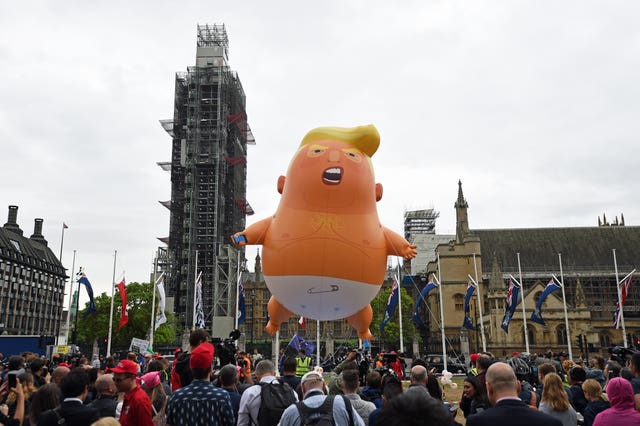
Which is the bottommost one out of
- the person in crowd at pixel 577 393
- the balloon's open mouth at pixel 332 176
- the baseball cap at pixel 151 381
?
the person in crowd at pixel 577 393

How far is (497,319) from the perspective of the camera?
54.9m

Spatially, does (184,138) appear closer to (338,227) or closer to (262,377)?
(338,227)

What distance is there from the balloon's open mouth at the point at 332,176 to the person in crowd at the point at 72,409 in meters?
8.00

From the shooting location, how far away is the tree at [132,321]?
195 ft

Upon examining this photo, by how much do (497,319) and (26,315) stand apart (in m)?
70.1

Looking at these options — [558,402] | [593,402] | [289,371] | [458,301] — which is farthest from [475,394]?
[458,301]

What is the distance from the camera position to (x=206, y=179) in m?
69.6

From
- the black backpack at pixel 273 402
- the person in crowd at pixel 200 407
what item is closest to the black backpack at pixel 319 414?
the person in crowd at pixel 200 407

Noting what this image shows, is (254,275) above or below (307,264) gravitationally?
above

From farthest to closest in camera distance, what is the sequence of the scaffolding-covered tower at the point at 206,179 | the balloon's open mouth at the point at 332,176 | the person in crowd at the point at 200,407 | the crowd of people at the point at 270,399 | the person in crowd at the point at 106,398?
the scaffolding-covered tower at the point at 206,179 → the balloon's open mouth at the point at 332,176 → the person in crowd at the point at 106,398 → the person in crowd at the point at 200,407 → the crowd of people at the point at 270,399

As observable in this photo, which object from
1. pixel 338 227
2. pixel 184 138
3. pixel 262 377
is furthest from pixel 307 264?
pixel 184 138

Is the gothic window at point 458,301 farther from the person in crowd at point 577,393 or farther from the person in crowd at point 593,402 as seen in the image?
the person in crowd at point 593,402

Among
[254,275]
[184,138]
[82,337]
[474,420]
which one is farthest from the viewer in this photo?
[254,275]

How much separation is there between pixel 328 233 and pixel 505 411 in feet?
28.3
